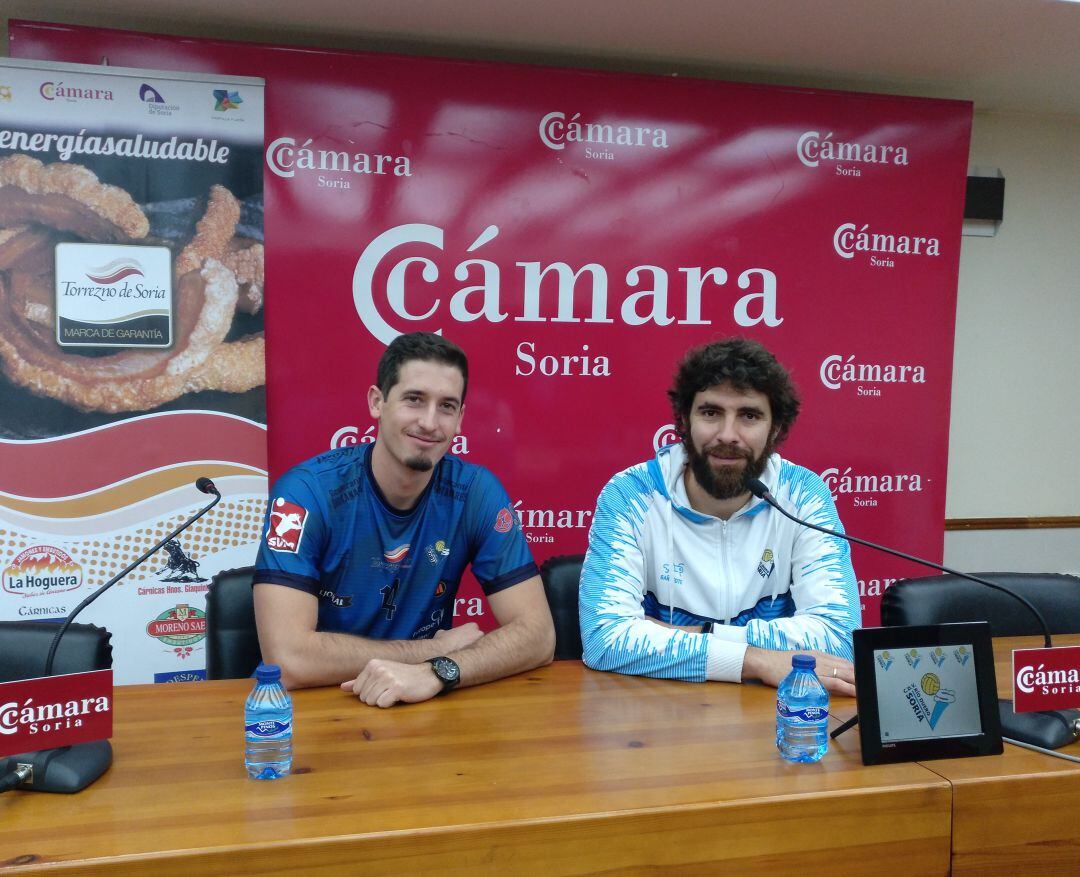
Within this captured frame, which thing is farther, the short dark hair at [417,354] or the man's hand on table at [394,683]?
the short dark hair at [417,354]

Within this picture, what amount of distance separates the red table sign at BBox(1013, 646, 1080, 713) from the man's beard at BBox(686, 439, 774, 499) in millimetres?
688

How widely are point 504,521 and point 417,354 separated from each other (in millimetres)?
430

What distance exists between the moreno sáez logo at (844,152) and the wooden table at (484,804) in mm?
2406

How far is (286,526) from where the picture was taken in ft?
5.98

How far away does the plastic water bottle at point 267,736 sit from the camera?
1227 millimetres

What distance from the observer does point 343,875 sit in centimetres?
105

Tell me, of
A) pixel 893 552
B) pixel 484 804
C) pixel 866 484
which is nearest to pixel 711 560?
pixel 893 552

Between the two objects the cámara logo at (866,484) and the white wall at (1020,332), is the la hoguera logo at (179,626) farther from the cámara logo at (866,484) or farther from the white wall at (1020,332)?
the white wall at (1020,332)

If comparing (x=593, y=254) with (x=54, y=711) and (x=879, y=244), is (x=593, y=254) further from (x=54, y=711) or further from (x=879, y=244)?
(x=54, y=711)

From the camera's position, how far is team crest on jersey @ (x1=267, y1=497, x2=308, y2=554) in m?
1.81

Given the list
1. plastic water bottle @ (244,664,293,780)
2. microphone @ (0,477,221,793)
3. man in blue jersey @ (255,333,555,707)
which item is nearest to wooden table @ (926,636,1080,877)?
man in blue jersey @ (255,333,555,707)

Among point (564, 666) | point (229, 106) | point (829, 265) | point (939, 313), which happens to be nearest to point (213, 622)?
point (564, 666)

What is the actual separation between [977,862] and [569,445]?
80.6 inches

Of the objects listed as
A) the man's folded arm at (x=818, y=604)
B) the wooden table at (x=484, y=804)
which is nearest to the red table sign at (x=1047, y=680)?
the wooden table at (x=484, y=804)
